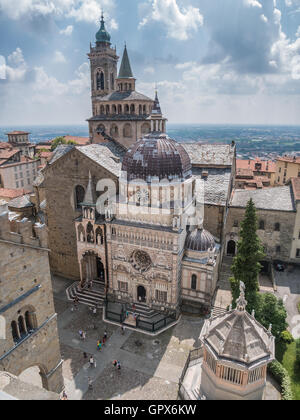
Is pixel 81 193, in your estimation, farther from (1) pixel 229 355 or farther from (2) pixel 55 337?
(1) pixel 229 355

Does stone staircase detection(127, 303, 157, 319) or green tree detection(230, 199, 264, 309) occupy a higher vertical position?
green tree detection(230, 199, 264, 309)

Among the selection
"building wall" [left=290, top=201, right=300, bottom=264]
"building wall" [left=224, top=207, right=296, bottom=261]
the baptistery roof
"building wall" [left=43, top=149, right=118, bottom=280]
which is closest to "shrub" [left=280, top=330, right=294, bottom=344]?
the baptistery roof

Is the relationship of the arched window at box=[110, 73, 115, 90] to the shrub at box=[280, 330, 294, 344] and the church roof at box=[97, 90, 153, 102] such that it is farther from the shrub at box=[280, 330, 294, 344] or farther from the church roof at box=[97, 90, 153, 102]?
the shrub at box=[280, 330, 294, 344]

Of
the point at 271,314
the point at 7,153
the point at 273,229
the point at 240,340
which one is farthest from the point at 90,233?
the point at 7,153

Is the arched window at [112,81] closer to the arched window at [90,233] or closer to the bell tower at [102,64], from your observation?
the bell tower at [102,64]

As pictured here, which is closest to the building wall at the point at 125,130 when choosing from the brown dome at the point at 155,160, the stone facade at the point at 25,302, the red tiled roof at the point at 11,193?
the brown dome at the point at 155,160

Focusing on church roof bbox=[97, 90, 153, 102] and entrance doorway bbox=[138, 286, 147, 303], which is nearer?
entrance doorway bbox=[138, 286, 147, 303]
